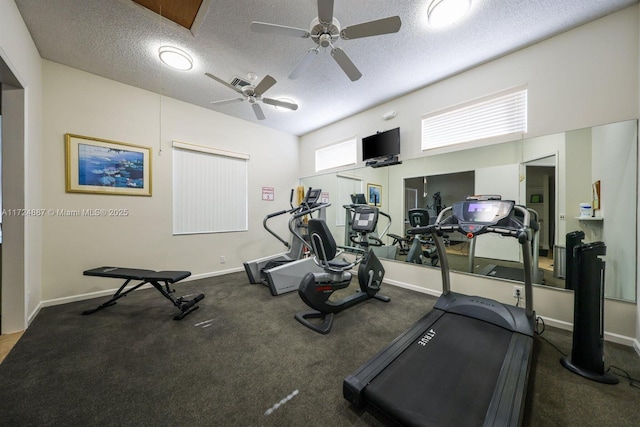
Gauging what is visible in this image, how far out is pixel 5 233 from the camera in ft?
7.06

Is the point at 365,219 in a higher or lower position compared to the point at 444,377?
higher

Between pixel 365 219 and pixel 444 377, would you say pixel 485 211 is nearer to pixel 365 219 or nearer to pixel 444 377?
pixel 444 377

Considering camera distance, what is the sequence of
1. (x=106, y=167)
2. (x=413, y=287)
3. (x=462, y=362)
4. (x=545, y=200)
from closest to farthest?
(x=462, y=362), (x=545, y=200), (x=106, y=167), (x=413, y=287)

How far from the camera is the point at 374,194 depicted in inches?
160

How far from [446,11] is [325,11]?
126 cm

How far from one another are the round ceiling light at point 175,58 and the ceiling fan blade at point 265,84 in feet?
2.86

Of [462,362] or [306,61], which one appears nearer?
[462,362]

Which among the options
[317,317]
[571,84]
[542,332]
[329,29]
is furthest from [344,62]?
[542,332]

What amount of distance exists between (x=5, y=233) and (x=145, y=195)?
144 centimetres

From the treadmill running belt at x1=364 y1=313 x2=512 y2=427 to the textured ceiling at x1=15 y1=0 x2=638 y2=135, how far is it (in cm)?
301

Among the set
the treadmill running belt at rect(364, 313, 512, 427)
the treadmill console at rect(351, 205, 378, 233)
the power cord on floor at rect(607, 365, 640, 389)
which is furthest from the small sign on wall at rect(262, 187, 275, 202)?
the power cord on floor at rect(607, 365, 640, 389)

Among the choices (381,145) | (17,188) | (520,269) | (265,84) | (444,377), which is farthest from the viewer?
(381,145)

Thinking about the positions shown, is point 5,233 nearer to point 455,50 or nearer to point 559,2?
point 455,50

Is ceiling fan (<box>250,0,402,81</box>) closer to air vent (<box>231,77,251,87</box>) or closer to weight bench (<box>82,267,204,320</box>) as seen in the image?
air vent (<box>231,77,251,87</box>)
